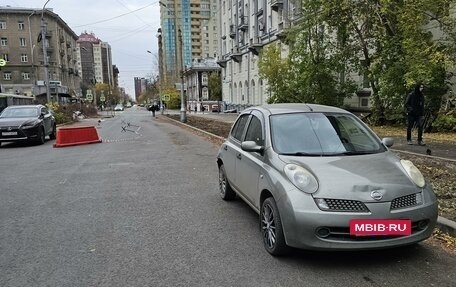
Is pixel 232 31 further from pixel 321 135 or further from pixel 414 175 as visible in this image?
pixel 414 175

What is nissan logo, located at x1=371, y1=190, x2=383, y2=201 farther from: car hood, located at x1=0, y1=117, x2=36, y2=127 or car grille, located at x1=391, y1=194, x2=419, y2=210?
car hood, located at x1=0, y1=117, x2=36, y2=127

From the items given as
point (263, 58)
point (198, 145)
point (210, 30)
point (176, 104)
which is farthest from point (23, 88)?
point (198, 145)

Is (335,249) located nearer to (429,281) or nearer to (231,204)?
(429,281)

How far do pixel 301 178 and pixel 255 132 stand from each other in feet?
5.06

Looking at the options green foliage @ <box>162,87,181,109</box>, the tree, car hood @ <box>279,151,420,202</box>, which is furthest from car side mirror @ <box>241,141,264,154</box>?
green foliage @ <box>162,87,181,109</box>

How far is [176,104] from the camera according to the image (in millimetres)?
91938

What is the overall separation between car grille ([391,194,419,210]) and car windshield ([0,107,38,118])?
15.9 metres

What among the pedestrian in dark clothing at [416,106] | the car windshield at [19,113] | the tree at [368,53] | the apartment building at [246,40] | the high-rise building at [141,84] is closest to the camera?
the pedestrian in dark clothing at [416,106]

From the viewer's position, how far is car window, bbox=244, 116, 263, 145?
5117 millimetres

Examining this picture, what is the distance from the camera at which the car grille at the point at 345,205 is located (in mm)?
3684

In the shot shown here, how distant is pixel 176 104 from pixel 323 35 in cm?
7351

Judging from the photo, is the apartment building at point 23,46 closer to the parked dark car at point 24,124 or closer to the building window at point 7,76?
the building window at point 7,76

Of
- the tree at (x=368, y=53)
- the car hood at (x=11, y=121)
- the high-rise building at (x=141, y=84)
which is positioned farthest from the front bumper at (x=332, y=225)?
Result: the high-rise building at (x=141, y=84)

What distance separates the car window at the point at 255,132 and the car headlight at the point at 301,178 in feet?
3.03
